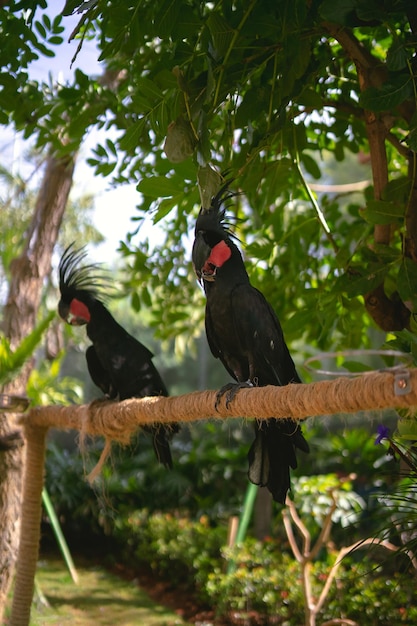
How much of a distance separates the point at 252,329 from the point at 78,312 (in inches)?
30.8

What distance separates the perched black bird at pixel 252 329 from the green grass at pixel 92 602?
1.78 m

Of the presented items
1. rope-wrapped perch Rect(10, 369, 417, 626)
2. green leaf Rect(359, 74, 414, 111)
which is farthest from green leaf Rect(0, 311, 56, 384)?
green leaf Rect(359, 74, 414, 111)

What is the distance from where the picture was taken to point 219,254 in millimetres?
1299

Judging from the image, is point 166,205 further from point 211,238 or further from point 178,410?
point 178,410

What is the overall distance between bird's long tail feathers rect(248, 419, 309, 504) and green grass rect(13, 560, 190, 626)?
176 cm

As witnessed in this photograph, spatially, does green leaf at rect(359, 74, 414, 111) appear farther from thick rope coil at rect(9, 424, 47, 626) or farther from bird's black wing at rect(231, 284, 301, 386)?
thick rope coil at rect(9, 424, 47, 626)

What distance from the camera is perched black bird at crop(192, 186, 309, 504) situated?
126 cm

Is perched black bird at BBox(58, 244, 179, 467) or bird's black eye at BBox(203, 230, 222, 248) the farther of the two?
perched black bird at BBox(58, 244, 179, 467)

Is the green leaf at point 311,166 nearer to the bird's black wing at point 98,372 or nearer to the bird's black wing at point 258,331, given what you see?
the bird's black wing at point 258,331

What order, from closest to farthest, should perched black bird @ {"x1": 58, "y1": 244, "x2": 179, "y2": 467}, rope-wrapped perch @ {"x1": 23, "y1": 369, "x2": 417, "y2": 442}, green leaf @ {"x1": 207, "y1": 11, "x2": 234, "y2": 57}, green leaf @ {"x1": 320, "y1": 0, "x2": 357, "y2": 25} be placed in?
rope-wrapped perch @ {"x1": 23, "y1": 369, "x2": 417, "y2": 442} → green leaf @ {"x1": 320, "y1": 0, "x2": 357, "y2": 25} → green leaf @ {"x1": 207, "y1": 11, "x2": 234, "y2": 57} → perched black bird @ {"x1": 58, "y1": 244, "x2": 179, "y2": 467}

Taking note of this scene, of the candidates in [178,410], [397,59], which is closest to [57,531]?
[178,410]

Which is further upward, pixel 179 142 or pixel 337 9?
pixel 337 9

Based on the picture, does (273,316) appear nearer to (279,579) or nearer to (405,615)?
(405,615)

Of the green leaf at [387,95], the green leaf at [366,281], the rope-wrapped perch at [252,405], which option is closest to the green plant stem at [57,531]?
the rope-wrapped perch at [252,405]
